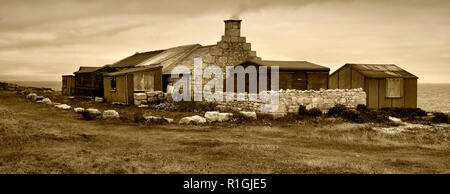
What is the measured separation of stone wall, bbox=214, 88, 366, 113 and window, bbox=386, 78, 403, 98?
11.9ft

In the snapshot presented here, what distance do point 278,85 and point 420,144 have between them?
12262 millimetres

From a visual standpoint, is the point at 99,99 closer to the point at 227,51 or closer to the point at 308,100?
the point at 227,51

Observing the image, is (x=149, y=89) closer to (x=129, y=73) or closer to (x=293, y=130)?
(x=129, y=73)

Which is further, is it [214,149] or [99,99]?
[99,99]

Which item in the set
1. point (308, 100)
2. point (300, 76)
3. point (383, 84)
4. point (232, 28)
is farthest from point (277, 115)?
point (232, 28)

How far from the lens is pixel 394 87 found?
85.0 ft

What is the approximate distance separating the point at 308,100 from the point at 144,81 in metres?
13.1

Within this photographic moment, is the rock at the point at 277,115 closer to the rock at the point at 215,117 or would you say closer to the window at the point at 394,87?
the rock at the point at 215,117

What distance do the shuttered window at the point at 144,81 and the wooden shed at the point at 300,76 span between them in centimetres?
770

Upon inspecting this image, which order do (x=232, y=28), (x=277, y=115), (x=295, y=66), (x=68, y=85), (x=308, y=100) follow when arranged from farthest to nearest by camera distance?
(x=68, y=85)
(x=232, y=28)
(x=295, y=66)
(x=308, y=100)
(x=277, y=115)

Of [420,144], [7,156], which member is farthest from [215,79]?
[7,156]

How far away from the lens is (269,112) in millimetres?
19891

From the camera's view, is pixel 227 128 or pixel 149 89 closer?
pixel 227 128

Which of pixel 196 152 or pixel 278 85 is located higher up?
pixel 278 85
